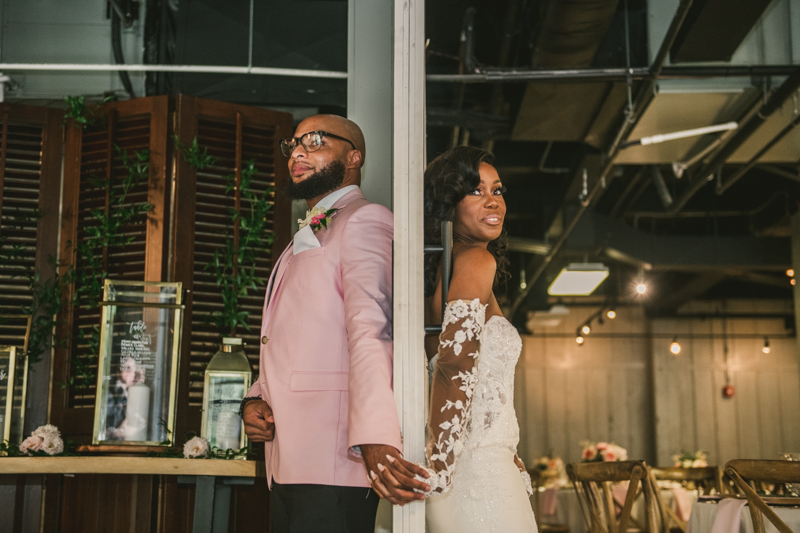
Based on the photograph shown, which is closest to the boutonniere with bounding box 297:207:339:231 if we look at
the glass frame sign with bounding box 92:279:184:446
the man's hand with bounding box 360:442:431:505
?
the man's hand with bounding box 360:442:431:505

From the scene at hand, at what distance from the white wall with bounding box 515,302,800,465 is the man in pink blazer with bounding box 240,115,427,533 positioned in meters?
11.9

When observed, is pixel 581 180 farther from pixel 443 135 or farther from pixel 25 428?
pixel 25 428

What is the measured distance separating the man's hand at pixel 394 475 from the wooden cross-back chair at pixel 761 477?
2334mm

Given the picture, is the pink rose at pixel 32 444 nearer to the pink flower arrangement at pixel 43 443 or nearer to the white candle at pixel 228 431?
the pink flower arrangement at pixel 43 443

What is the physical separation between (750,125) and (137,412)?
14.6 feet

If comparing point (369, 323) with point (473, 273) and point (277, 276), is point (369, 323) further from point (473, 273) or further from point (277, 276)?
point (277, 276)

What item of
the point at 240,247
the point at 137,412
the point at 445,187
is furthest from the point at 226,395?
the point at 445,187

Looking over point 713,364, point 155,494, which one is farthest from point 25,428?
A: point 713,364

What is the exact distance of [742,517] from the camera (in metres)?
3.71

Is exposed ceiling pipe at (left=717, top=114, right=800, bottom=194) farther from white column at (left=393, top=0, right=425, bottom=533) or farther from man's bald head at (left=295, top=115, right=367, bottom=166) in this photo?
white column at (left=393, top=0, right=425, bottom=533)

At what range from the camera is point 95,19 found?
477cm

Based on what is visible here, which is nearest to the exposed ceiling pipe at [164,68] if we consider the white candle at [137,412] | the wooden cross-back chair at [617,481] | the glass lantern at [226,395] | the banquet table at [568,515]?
the glass lantern at [226,395]

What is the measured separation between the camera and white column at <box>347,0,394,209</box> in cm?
310

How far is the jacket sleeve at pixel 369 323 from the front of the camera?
1764mm
